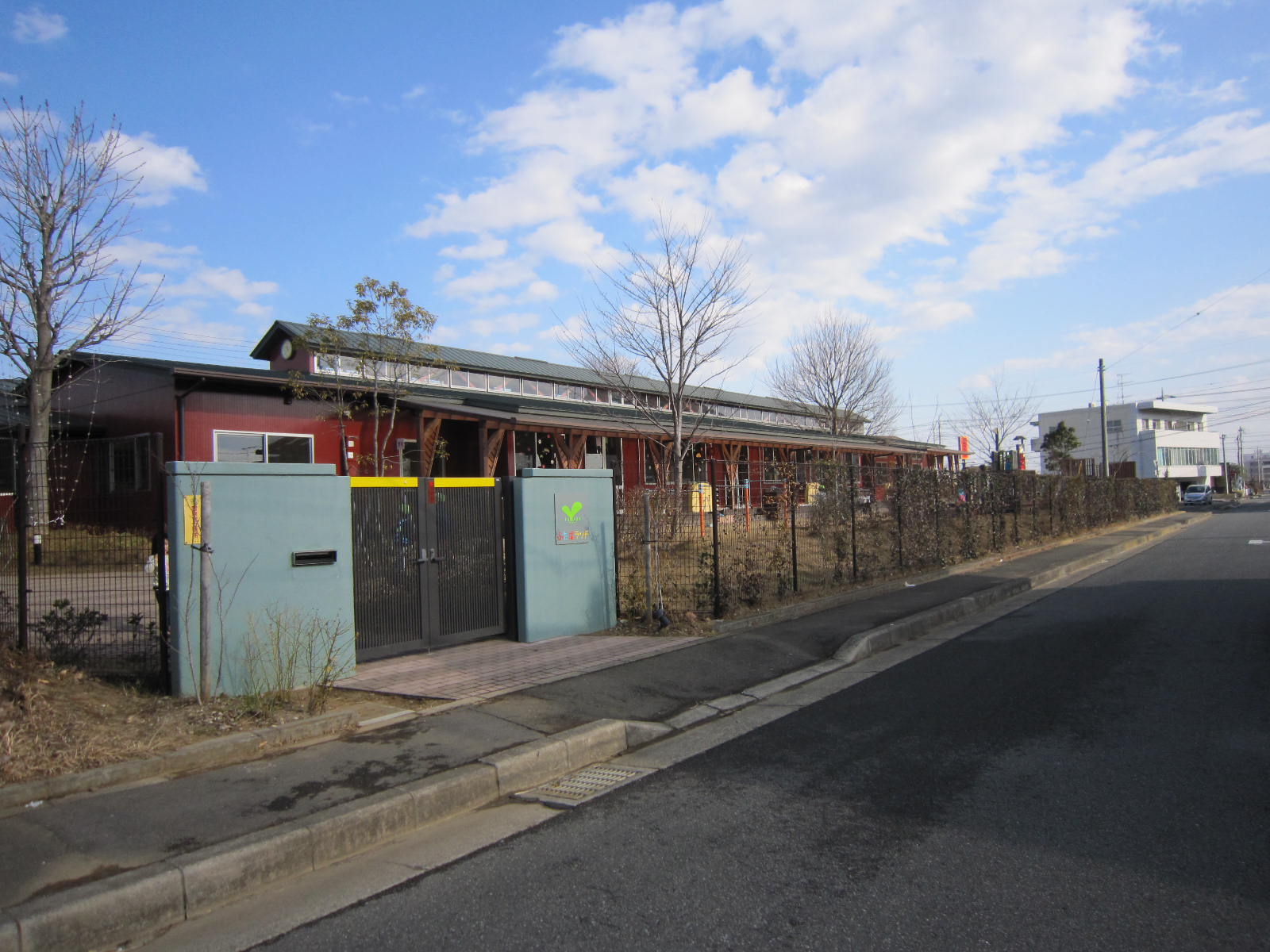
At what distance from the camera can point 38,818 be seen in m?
4.30

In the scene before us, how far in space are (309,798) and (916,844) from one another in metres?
3.29

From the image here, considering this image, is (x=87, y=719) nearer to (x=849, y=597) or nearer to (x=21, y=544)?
(x=21, y=544)

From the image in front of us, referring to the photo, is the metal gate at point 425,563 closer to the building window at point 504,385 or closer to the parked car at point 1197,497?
the building window at point 504,385

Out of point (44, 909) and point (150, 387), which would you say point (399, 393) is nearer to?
point (150, 387)

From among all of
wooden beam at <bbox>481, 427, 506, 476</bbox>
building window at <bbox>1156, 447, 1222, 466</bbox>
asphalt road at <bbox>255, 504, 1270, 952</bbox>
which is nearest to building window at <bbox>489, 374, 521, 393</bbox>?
wooden beam at <bbox>481, 427, 506, 476</bbox>

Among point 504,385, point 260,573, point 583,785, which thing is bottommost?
point 583,785

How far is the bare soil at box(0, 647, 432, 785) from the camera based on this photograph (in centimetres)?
483

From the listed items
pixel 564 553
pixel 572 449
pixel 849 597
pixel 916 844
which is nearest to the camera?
pixel 916 844

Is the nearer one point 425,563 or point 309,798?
point 309,798

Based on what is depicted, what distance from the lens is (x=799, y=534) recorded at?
41.3ft

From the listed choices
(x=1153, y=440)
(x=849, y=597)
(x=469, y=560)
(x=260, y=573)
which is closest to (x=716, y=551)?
(x=469, y=560)

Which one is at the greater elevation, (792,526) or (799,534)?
(792,526)

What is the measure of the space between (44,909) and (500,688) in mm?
3948

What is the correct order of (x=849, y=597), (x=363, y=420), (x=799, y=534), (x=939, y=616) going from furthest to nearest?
1. (x=363, y=420)
2. (x=799, y=534)
3. (x=849, y=597)
4. (x=939, y=616)
